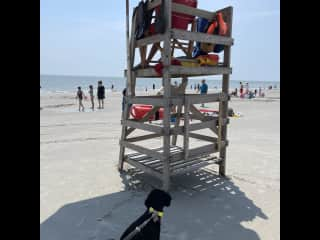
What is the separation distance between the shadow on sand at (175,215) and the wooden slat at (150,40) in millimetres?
2512

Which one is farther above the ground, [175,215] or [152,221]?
[152,221]

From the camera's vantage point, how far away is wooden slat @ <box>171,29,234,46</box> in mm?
3518

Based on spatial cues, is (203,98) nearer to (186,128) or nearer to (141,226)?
(186,128)

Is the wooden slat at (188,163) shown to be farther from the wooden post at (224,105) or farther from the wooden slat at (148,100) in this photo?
the wooden slat at (148,100)

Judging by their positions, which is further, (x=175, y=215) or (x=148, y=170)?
(x=148, y=170)

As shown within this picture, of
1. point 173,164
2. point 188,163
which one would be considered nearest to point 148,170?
point 173,164

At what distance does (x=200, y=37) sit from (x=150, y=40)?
83 centimetres

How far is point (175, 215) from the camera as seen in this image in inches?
124

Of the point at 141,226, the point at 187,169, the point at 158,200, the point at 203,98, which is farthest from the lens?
the point at 203,98

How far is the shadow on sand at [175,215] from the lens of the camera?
2.74 metres

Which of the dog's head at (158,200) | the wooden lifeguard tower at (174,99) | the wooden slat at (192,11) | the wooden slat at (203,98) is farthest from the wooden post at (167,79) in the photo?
the dog's head at (158,200)
